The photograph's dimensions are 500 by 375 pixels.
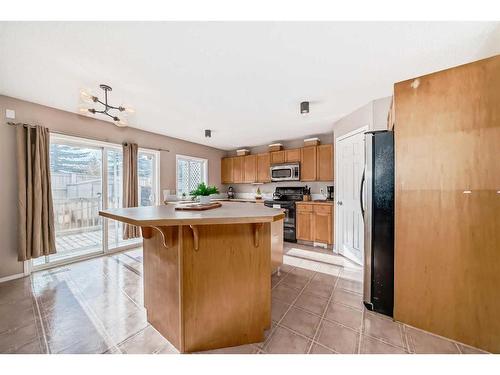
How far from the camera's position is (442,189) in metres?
1.48

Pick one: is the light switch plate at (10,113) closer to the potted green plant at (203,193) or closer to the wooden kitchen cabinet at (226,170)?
the potted green plant at (203,193)

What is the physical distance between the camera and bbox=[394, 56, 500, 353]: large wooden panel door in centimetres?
132

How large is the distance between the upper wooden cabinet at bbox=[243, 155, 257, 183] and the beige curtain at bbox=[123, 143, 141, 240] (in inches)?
105

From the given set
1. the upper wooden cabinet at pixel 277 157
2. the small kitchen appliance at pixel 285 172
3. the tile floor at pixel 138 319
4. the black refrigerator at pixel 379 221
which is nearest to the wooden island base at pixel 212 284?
the tile floor at pixel 138 319

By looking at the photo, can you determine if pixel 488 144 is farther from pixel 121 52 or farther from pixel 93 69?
pixel 93 69

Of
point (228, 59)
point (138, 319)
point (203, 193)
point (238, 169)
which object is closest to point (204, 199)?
point (203, 193)

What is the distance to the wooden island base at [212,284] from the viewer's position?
1329 millimetres

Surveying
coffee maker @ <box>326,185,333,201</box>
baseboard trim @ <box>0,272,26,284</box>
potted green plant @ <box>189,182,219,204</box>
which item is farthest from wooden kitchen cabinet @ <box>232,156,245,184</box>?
baseboard trim @ <box>0,272,26,284</box>

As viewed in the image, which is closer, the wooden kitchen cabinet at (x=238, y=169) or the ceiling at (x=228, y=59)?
the ceiling at (x=228, y=59)

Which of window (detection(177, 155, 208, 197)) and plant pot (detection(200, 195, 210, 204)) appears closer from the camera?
plant pot (detection(200, 195, 210, 204))

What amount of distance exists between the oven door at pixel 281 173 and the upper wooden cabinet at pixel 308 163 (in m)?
0.27

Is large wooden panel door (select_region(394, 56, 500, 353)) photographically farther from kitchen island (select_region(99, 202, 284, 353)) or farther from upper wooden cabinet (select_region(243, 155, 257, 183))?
upper wooden cabinet (select_region(243, 155, 257, 183))
